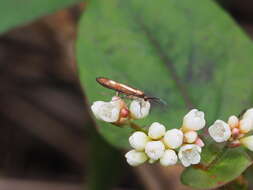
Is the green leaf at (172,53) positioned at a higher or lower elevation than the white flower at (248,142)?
higher

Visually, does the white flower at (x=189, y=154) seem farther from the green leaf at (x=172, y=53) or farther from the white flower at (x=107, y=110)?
the green leaf at (x=172, y=53)

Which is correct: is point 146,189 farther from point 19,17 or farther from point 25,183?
point 19,17

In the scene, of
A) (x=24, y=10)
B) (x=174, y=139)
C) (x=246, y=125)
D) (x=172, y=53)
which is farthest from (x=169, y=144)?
(x=24, y=10)

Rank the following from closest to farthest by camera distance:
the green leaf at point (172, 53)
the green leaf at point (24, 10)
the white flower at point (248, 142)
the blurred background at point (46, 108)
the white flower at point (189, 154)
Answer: the white flower at point (189, 154), the white flower at point (248, 142), the green leaf at point (172, 53), the green leaf at point (24, 10), the blurred background at point (46, 108)

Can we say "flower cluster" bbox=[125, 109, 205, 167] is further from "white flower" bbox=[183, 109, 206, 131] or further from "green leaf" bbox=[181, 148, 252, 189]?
"green leaf" bbox=[181, 148, 252, 189]

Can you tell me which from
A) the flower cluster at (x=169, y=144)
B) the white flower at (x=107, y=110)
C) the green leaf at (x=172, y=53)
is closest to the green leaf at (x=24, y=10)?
the green leaf at (x=172, y=53)

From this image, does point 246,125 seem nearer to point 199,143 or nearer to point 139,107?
point 199,143

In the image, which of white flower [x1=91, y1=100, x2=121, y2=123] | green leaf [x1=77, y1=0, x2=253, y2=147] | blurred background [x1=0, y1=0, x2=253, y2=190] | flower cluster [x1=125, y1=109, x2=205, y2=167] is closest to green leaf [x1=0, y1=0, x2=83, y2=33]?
green leaf [x1=77, y1=0, x2=253, y2=147]
